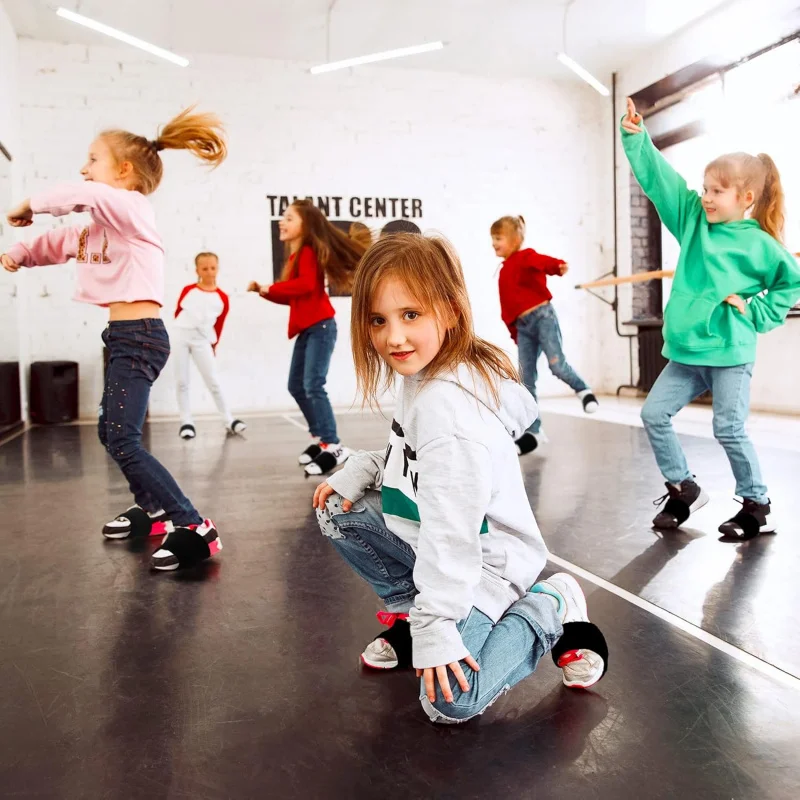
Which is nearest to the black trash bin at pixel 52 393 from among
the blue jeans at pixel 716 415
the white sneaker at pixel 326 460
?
the white sneaker at pixel 326 460

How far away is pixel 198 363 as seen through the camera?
5477 millimetres

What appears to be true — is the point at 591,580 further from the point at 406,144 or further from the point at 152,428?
the point at 406,144


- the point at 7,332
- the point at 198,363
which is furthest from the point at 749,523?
the point at 7,332

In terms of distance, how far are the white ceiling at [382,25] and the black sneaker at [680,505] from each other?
15.8 feet

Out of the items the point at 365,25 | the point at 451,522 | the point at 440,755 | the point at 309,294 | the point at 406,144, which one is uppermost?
the point at 365,25

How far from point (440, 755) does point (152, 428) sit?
4.92 meters

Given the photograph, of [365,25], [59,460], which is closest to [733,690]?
[59,460]

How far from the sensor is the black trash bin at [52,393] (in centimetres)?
604

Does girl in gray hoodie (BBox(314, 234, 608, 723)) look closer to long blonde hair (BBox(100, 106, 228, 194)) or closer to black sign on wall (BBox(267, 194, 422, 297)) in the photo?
long blonde hair (BBox(100, 106, 228, 194))

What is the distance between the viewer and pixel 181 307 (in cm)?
547

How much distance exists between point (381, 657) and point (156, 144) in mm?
1664

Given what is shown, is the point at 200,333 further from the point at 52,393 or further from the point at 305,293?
the point at 305,293

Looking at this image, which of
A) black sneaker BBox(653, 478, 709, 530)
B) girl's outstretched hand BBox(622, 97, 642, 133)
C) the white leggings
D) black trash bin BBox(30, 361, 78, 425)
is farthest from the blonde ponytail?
black trash bin BBox(30, 361, 78, 425)

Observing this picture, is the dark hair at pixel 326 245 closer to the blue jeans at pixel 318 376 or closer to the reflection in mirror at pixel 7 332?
the blue jeans at pixel 318 376
